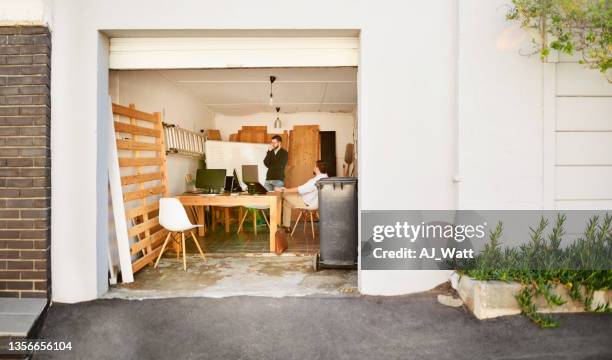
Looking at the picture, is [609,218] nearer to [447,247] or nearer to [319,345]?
[447,247]

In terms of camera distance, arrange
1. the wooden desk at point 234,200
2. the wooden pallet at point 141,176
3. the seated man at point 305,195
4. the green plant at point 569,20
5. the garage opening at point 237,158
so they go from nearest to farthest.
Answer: the green plant at point 569,20, the garage opening at point 237,158, the wooden pallet at point 141,176, the wooden desk at point 234,200, the seated man at point 305,195

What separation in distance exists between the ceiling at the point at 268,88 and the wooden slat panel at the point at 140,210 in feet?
8.08

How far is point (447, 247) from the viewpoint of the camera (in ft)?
13.4

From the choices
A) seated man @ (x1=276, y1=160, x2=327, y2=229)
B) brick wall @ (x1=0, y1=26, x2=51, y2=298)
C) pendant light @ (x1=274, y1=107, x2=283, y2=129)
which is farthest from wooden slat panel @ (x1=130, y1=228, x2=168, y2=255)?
pendant light @ (x1=274, y1=107, x2=283, y2=129)

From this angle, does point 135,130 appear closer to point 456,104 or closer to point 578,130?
point 456,104

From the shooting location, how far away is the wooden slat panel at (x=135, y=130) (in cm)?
469

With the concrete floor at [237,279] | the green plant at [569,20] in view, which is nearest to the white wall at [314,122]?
the concrete floor at [237,279]

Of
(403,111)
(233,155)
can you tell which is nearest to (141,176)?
(403,111)

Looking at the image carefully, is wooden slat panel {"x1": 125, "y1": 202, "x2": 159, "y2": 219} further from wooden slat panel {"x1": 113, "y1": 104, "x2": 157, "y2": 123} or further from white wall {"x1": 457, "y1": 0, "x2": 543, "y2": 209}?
A: white wall {"x1": 457, "y1": 0, "x2": 543, "y2": 209}

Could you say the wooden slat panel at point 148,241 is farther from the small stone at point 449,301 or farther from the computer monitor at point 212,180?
the small stone at point 449,301

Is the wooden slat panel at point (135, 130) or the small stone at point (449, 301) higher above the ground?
the wooden slat panel at point (135, 130)

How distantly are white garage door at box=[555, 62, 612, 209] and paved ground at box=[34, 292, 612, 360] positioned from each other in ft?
4.25

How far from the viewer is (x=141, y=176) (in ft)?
16.8

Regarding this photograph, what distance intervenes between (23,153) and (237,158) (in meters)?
6.02
